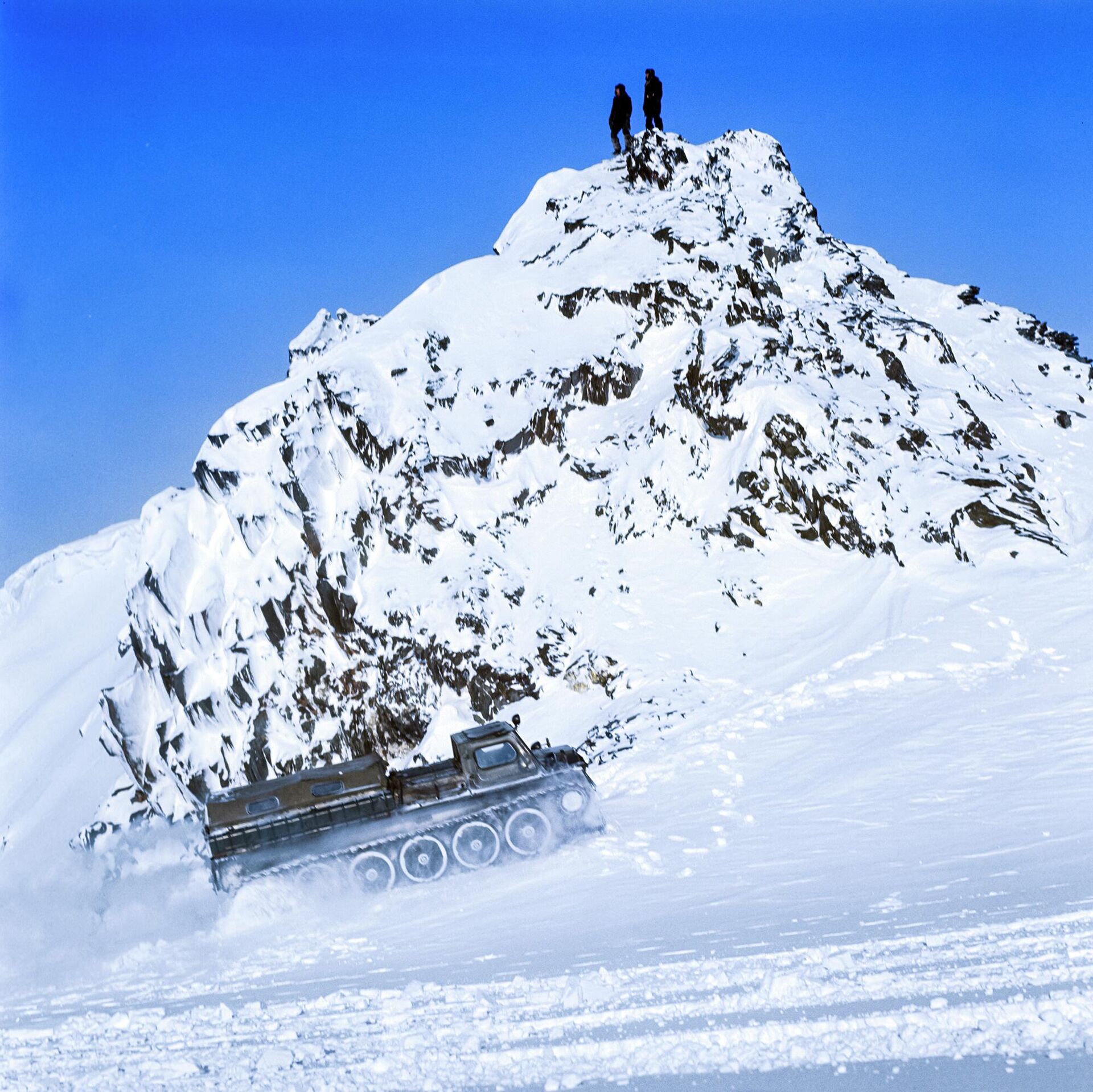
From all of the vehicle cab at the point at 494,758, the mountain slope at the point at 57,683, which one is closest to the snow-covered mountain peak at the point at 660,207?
the mountain slope at the point at 57,683

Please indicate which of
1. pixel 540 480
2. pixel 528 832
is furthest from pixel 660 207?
pixel 528 832

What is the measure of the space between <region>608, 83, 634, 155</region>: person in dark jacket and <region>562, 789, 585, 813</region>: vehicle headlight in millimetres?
26466

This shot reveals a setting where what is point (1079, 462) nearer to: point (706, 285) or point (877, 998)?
point (706, 285)

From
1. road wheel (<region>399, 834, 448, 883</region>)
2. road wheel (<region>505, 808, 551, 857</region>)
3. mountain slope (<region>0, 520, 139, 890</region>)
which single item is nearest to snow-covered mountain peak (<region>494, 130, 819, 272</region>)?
mountain slope (<region>0, 520, 139, 890</region>)

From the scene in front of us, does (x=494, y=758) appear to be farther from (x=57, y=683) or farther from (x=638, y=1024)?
(x=57, y=683)

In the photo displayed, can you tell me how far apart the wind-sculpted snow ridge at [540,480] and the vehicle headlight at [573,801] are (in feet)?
31.7

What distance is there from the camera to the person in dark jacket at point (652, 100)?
105 feet

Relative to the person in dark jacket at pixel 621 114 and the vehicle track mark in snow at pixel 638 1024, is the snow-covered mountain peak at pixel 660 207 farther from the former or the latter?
the vehicle track mark in snow at pixel 638 1024

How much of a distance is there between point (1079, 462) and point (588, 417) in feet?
49.0

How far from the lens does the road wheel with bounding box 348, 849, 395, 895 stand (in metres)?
13.1

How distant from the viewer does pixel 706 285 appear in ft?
102

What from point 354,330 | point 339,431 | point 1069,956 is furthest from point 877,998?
point 354,330

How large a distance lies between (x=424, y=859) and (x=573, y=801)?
6.87ft

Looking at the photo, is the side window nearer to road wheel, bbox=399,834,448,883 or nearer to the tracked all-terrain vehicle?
the tracked all-terrain vehicle
